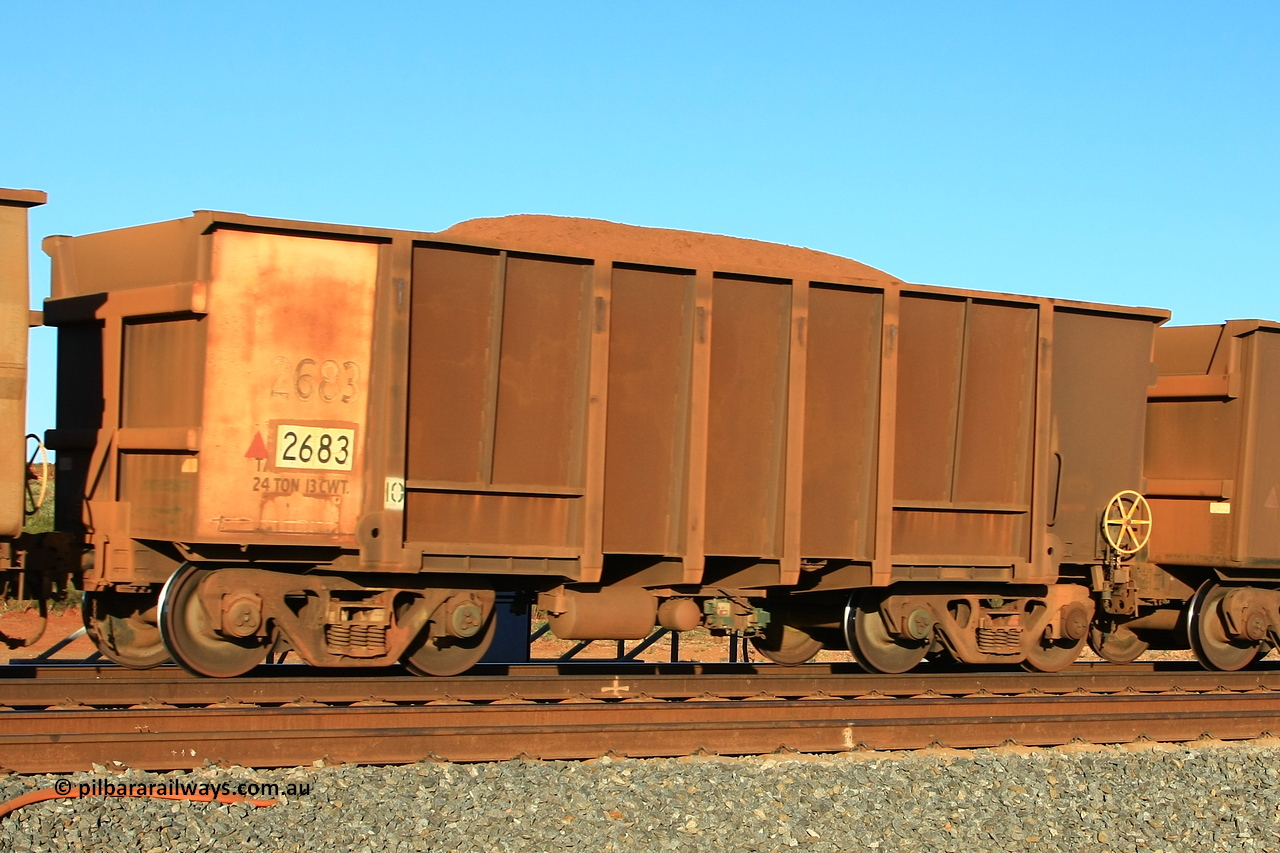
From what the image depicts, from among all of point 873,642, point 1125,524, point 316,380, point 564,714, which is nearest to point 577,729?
point 564,714

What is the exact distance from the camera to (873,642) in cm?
1070

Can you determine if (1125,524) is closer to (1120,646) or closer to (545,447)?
(1120,646)

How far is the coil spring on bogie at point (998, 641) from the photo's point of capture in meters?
10.8

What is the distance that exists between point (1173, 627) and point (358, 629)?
803 cm

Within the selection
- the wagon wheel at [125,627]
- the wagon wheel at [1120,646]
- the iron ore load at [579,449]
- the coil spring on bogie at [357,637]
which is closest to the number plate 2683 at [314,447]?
the iron ore load at [579,449]

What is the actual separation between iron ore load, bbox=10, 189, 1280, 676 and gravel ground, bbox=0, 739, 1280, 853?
2.04 metres

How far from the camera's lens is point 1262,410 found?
38.1 feet

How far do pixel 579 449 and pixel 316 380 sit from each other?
1.92 metres

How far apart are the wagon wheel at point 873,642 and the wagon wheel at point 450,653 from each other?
310 centimetres

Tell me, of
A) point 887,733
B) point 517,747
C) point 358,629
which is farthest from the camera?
point 358,629

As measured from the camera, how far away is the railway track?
7.15 metres

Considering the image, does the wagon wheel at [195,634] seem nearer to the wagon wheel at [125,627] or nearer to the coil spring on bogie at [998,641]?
the wagon wheel at [125,627]

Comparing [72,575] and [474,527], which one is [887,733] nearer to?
[474,527]

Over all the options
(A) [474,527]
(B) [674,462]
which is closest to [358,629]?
(A) [474,527]
